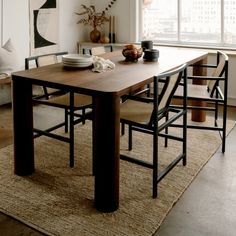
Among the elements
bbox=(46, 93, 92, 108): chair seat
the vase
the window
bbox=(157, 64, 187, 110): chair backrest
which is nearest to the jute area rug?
→ bbox=(46, 93, 92, 108): chair seat

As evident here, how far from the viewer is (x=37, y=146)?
140 inches

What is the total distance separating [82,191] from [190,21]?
3443 mm

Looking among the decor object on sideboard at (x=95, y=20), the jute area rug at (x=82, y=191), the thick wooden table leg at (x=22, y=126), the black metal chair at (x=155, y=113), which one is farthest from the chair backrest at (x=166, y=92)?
the decor object on sideboard at (x=95, y=20)

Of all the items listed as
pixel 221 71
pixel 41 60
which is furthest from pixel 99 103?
pixel 221 71

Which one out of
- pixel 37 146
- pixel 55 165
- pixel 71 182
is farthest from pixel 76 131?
pixel 71 182

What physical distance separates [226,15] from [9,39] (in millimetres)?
2724

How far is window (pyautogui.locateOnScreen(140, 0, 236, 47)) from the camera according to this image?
5148mm

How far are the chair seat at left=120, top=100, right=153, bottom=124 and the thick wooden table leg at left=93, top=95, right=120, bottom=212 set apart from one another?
389 millimetres

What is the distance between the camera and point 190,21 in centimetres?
542

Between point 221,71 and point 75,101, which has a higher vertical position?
point 221,71

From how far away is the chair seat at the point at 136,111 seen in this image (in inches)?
109

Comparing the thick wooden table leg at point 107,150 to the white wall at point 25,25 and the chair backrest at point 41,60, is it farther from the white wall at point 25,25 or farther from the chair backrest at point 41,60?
the white wall at point 25,25

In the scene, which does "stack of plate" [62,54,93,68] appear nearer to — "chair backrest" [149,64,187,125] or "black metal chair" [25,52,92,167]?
"black metal chair" [25,52,92,167]

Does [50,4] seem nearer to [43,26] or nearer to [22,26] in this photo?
[43,26]
